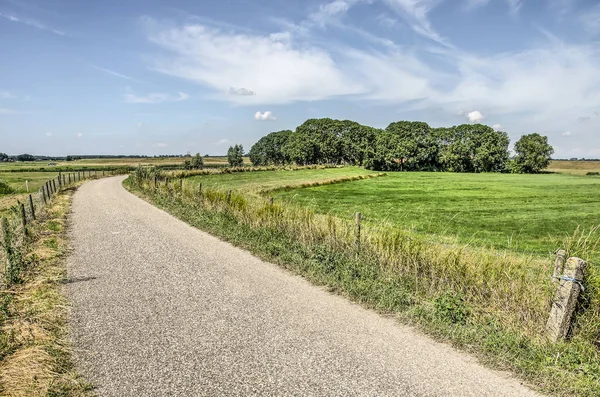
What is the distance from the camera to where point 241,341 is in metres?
6.21

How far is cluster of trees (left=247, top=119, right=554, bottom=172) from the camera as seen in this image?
94.6 metres

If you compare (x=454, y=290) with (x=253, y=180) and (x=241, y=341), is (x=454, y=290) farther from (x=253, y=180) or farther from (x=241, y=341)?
(x=253, y=180)

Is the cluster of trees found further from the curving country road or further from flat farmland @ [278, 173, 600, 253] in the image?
the curving country road

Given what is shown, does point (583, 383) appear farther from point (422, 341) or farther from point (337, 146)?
point (337, 146)

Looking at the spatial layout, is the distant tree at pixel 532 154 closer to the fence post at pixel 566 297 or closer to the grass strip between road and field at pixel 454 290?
the grass strip between road and field at pixel 454 290

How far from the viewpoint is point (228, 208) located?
17.6 m

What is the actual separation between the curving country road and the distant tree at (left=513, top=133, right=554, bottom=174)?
10243 cm

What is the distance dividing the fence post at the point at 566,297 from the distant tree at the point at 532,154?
4021 inches

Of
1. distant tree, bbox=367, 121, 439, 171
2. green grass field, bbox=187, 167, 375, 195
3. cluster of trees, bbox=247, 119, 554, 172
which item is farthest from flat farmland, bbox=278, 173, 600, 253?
cluster of trees, bbox=247, 119, 554, 172

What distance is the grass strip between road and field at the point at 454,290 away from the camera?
5.53 meters

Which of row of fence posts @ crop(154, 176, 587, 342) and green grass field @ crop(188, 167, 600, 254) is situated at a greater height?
row of fence posts @ crop(154, 176, 587, 342)

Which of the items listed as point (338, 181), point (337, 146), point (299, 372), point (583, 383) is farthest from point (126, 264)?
point (337, 146)

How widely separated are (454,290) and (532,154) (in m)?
103

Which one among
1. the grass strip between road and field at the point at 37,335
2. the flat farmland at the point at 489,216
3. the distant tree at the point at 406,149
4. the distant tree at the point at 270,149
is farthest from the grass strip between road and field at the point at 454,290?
the distant tree at the point at 270,149
